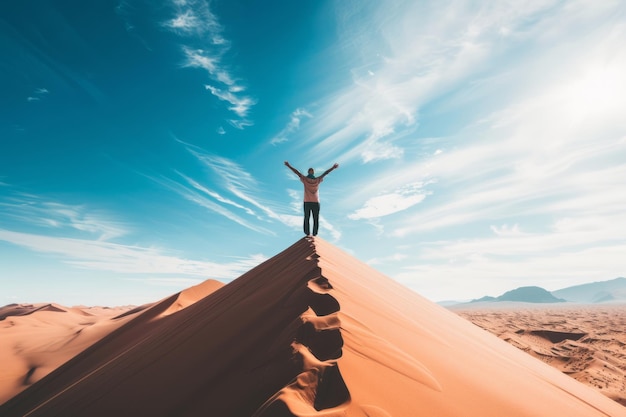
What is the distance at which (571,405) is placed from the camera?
228 centimetres

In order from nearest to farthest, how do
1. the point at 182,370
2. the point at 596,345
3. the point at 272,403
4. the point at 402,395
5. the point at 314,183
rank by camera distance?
the point at 272,403, the point at 402,395, the point at 182,370, the point at 314,183, the point at 596,345

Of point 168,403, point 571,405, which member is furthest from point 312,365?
point 571,405

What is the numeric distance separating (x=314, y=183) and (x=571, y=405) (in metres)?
4.65

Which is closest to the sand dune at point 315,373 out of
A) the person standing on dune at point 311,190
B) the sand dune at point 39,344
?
the person standing on dune at point 311,190

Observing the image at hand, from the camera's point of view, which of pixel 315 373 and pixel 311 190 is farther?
pixel 311 190

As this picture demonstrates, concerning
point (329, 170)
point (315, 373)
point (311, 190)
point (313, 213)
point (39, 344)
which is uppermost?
point (329, 170)

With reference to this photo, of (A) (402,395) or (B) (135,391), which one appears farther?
(B) (135,391)

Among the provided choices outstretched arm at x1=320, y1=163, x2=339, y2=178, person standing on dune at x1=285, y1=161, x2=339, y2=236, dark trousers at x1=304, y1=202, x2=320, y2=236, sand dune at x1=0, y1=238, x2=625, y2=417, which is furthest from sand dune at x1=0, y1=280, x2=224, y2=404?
sand dune at x1=0, y1=238, x2=625, y2=417

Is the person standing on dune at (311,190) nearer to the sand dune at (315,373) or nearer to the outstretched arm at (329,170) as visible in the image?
the outstretched arm at (329,170)

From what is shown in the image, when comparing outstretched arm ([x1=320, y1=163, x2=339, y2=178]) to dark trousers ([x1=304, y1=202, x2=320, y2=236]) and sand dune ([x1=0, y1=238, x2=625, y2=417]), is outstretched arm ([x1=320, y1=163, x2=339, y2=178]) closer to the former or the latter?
dark trousers ([x1=304, y1=202, x2=320, y2=236])

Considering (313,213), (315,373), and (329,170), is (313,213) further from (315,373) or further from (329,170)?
(315,373)

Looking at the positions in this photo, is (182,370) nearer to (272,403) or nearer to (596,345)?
(272,403)

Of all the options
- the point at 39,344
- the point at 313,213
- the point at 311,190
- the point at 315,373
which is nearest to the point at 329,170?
the point at 311,190

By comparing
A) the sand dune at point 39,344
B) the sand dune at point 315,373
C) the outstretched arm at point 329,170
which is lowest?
the sand dune at point 39,344
